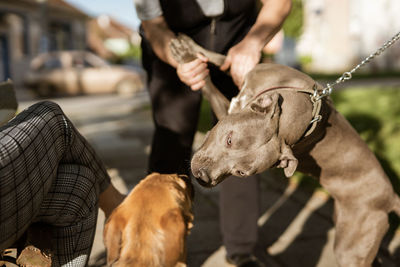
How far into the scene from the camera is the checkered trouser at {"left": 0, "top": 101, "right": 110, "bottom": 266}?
1.53 meters

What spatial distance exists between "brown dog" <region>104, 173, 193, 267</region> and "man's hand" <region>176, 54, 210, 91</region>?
33.9 inches

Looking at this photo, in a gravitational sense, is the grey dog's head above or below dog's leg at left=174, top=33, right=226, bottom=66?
below

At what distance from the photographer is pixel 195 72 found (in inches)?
98.7

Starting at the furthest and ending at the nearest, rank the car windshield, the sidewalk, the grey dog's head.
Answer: the car windshield < the sidewalk < the grey dog's head

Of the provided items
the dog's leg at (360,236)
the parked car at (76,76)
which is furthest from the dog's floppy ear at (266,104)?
the parked car at (76,76)

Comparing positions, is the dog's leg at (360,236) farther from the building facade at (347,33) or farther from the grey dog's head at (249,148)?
the building facade at (347,33)

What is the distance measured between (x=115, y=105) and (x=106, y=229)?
11.9 meters

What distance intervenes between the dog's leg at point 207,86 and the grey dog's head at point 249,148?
578 millimetres

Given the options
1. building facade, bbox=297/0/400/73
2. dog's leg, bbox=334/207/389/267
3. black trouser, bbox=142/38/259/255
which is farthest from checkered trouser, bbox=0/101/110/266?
building facade, bbox=297/0/400/73

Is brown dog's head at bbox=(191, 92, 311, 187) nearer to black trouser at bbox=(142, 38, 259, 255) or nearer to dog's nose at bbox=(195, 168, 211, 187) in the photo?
dog's nose at bbox=(195, 168, 211, 187)

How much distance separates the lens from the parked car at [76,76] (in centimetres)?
1638

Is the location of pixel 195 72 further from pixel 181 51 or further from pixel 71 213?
pixel 71 213

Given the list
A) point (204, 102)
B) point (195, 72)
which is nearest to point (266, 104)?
point (195, 72)

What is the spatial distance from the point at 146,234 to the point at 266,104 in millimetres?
853
